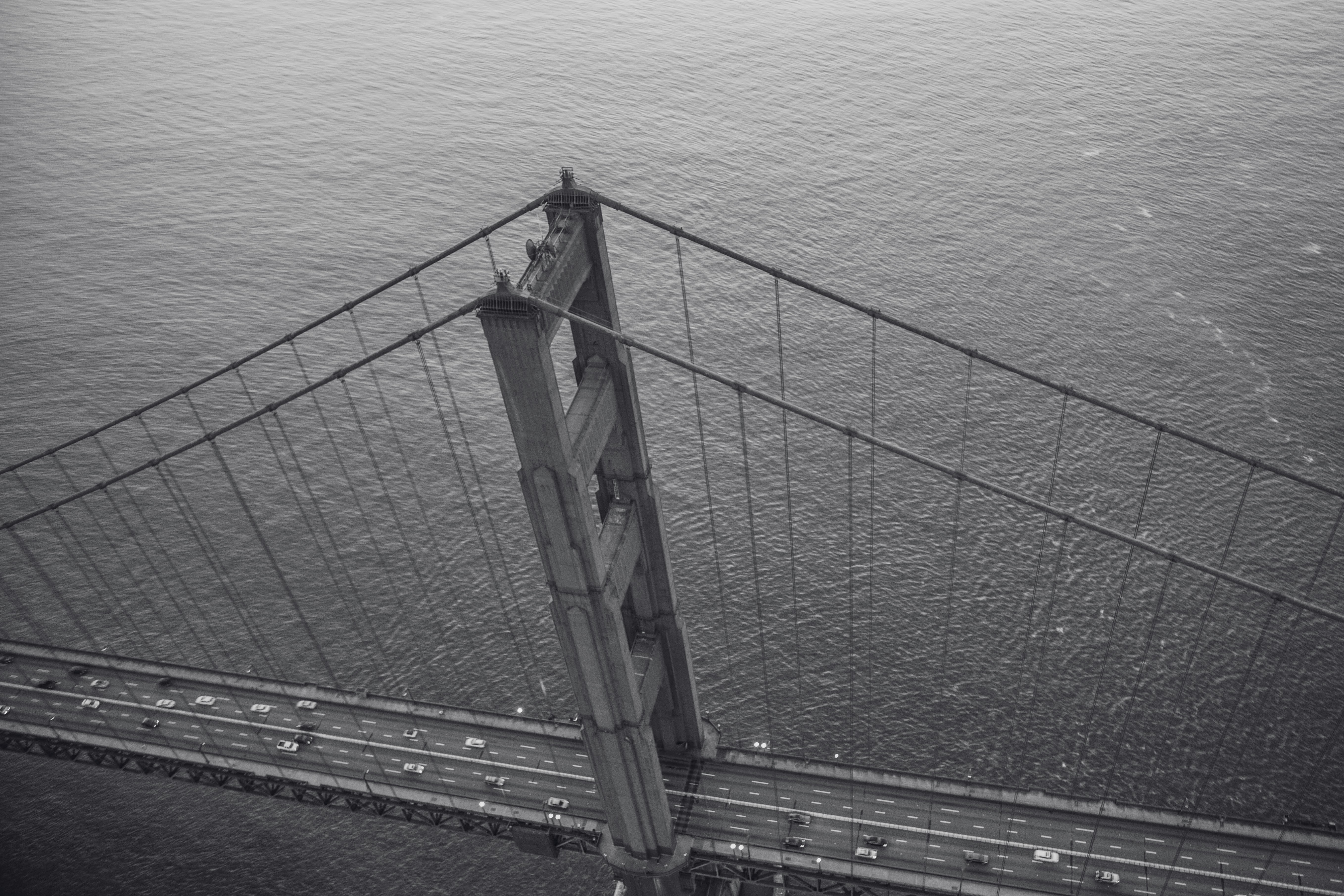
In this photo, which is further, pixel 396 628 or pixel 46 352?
pixel 46 352

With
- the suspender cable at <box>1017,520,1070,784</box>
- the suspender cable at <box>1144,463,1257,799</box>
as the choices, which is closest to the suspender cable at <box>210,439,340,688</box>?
the suspender cable at <box>1017,520,1070,784</box>

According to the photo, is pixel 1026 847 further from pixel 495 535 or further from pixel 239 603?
pixel 239 603

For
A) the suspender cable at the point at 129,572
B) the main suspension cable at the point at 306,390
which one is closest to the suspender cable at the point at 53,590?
the suspender cable at the point at 129,572

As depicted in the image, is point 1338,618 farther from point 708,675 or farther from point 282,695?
point 282,695

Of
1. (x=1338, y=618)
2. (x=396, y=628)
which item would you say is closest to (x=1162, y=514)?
(x=1338, y=618)

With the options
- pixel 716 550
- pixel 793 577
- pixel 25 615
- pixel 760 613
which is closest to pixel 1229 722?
pixel 793 577

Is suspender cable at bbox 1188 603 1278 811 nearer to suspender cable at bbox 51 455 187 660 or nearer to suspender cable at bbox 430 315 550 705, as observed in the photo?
suspender cable at bbox 430 315 550 705

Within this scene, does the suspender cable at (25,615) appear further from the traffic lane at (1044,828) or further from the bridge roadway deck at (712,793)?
the traffic lane at (1044,828)
